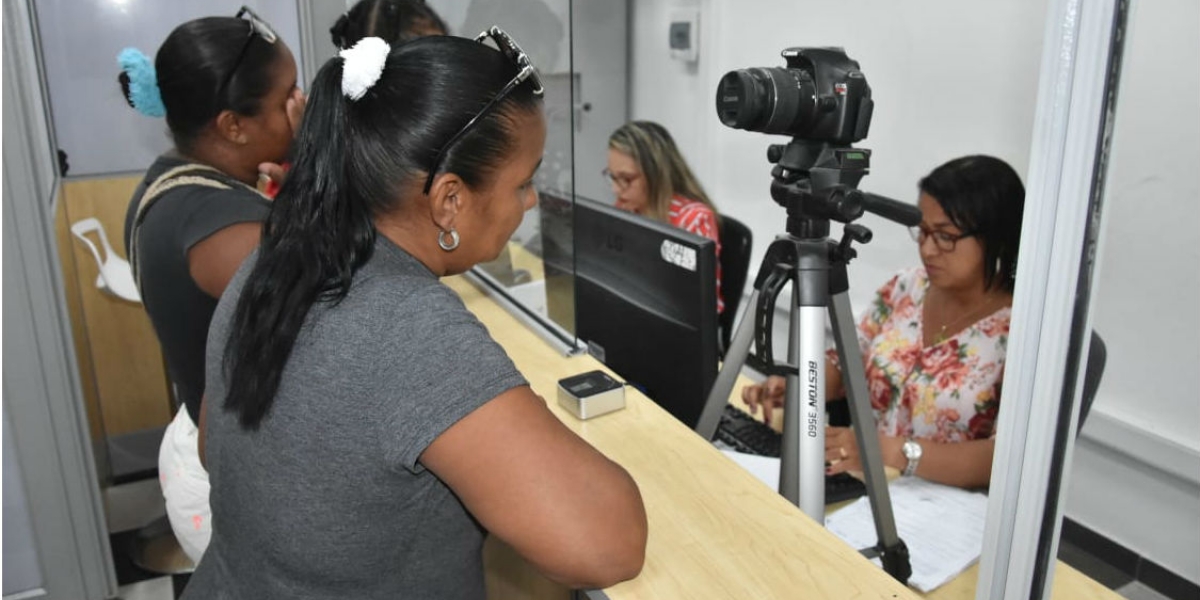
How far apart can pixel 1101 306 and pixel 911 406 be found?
0.78 meters

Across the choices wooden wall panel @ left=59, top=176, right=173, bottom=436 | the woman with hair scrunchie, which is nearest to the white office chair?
wooden wall panel @ left=59, top=176, right=173, bottom=436

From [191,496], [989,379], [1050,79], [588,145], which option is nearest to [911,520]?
[989,379]

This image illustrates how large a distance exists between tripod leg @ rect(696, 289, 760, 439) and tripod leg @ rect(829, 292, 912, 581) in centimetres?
14

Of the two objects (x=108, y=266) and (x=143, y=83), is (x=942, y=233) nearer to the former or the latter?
(x=143, y=83)

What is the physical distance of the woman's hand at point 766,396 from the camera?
5.19 ft

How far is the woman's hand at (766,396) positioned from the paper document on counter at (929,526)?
0.29m

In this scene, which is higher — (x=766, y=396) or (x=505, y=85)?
(x=505, y=85)

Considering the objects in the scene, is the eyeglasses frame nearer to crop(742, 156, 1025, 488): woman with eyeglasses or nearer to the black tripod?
crop(742, 156, 1025, 488): woman with eyeglasses

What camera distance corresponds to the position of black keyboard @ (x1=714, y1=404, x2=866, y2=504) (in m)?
1.30

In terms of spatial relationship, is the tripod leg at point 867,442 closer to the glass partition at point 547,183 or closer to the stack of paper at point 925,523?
the stack of paper at point 925,523

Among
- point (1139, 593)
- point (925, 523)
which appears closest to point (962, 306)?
point (925, 523)

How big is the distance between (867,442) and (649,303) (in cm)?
39

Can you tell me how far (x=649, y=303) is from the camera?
1344 millimetres

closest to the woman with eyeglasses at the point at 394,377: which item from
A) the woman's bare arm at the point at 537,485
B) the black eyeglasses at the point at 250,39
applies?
the woman's bare arm at the point at 537,485
